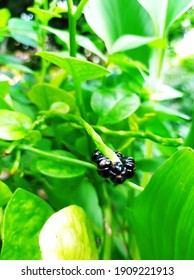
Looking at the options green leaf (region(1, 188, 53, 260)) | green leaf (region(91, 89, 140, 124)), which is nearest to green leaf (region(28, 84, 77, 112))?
green leaf (region(91, 89, 140, 124))

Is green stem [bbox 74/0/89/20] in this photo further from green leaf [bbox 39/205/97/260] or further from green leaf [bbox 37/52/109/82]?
green leaf [bbox 39/205/97/260]

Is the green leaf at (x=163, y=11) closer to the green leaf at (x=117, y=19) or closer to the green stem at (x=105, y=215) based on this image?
the green leaf at (x=117, y=19)

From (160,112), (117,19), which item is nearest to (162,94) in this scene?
(160,112)

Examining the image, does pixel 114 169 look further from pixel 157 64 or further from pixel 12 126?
pixel 157 64

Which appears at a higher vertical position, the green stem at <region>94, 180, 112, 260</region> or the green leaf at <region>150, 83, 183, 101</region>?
the green leaf at <region>150, 83, 183, 101</region>

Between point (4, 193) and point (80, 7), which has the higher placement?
point (80, 7)

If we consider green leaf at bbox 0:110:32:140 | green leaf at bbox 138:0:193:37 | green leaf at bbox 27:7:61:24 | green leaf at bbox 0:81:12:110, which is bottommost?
green leaf at bbox 0:110:32:140
